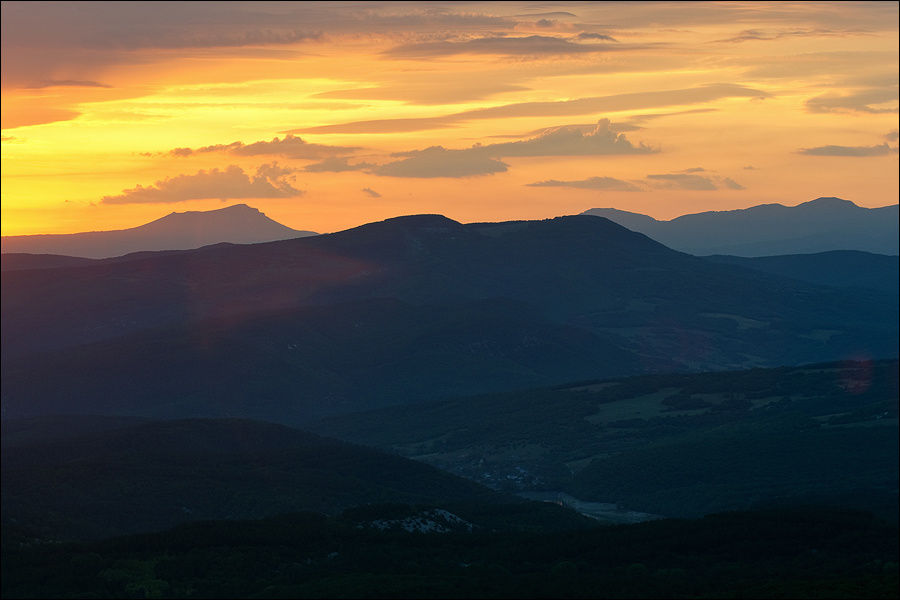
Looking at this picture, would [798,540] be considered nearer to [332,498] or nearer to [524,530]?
[524,530]

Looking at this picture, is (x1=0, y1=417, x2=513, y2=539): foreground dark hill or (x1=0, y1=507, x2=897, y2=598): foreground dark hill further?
(x1=0, y1=417, x2=513, y2=539): foreground dark hill

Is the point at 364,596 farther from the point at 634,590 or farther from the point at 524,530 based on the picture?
the point at 524,530

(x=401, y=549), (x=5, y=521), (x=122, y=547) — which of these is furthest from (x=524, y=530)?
(x=5, y=521)

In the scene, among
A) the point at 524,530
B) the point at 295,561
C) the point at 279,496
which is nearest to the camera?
the point at 295,561

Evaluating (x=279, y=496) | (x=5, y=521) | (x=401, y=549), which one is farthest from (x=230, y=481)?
(x=401, y=549)

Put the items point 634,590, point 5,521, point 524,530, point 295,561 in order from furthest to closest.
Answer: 1. point 524,530
2. point 5,521
3. point 295,561
4. point 634,590

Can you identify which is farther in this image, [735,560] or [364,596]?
[735,560]

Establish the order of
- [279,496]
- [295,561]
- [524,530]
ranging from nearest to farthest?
[295,561] → [524,530] → [279,496]

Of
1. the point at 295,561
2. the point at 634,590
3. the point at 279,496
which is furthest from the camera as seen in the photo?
the point at 279,496

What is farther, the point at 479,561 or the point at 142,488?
the point at 142,488

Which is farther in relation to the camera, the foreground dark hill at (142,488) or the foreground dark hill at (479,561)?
the foreground dark hill at (142,488)
